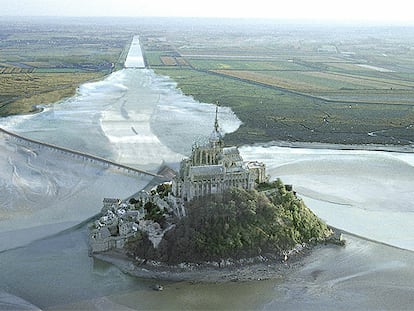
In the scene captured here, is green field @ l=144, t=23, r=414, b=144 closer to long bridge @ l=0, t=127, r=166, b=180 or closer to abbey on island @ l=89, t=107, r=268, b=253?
long bridge @ l=0, t=127, r=166, b=180

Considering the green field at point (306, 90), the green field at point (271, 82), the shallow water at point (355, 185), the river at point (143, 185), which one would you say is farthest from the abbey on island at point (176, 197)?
the green field at point (306, 90)

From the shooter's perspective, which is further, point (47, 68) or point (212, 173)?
point (47, 68)

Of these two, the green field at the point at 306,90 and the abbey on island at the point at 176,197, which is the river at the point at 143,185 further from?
the green field at the point at 306,90

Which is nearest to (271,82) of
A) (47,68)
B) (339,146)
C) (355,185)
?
(339,146)

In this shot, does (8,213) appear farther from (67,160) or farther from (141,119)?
(141,119)

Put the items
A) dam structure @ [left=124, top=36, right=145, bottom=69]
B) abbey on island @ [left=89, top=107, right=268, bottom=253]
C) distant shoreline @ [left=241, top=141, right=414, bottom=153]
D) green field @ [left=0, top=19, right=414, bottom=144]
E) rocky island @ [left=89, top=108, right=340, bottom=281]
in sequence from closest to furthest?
rocky island @ [left=89, top=108, right=340, bottom=281]
abbey on island @ [left=89, top=107, right=268, bottom=253]
distant shoreline @ [left=241, top=141, right=414, bottom=153]
green field @ [left=0, top=19, right=414, bottom=144]
dam structure @ [left=124, top=36, right=145, bottom=69]

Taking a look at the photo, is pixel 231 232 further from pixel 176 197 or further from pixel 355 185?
pixel 355 185

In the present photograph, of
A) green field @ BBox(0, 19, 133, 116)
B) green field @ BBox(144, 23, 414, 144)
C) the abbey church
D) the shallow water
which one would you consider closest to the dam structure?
green field @ BBox(0, 19, 133, 116)
